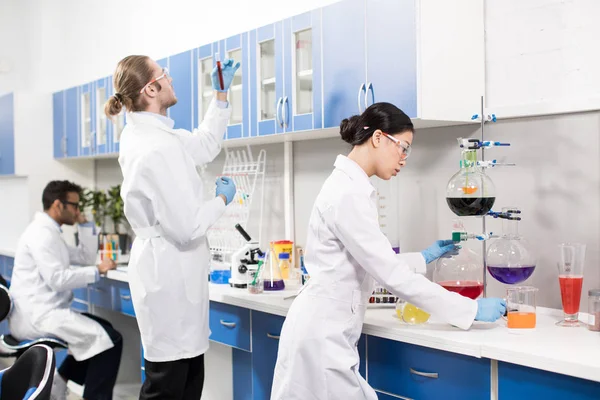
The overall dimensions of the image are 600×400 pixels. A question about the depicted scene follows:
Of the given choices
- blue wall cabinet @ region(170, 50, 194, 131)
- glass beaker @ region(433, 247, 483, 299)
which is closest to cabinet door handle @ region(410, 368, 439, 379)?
glass beaker @ region(433, 247, 483, 299)

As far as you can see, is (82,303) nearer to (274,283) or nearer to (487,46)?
(274,283)

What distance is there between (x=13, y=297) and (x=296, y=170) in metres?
1.67

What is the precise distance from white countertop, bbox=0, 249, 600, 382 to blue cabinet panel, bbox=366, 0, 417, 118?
0.73 m

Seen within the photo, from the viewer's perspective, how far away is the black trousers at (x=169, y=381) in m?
2.35

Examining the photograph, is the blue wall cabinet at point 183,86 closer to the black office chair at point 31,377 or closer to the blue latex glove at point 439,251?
the blue latex glove at point 439,251

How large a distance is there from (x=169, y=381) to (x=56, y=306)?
1.41 metres

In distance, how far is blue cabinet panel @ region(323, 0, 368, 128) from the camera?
2479 millimetres

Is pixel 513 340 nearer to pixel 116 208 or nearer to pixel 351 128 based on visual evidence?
pixel 351 128

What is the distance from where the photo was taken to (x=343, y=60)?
255cm

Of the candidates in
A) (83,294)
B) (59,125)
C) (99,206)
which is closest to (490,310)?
(83,294)

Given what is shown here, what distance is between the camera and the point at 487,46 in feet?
8.20

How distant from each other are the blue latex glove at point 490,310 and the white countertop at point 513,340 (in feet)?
0.18

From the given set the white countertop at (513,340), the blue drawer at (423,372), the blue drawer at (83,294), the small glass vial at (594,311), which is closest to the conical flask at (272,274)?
the white countertop at (513,340)

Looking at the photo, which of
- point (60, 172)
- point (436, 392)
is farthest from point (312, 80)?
point (60, 172)
